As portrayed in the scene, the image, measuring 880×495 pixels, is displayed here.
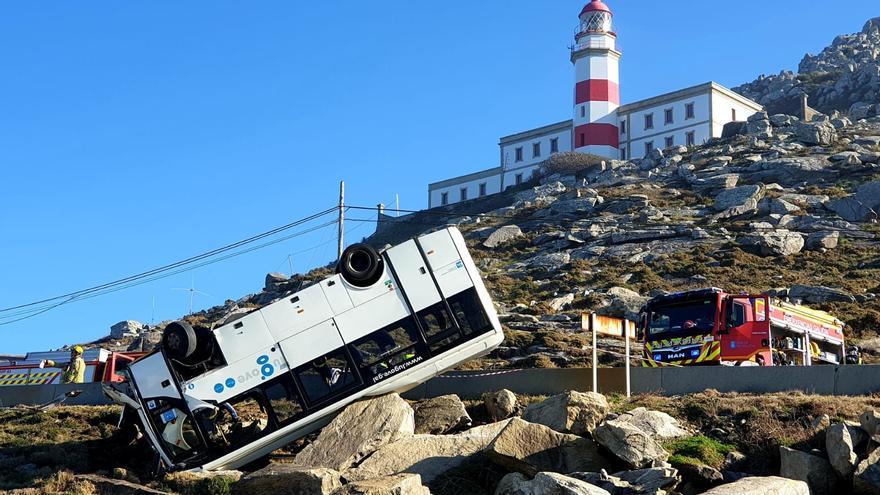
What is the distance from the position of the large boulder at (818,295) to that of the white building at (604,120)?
3967cm

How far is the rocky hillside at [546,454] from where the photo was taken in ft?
44.6

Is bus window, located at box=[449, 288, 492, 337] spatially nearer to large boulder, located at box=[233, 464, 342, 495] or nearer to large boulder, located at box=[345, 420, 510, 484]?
large boulder, located at box=[345, 420, 510, 484]

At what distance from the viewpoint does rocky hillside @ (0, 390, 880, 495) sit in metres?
13.6

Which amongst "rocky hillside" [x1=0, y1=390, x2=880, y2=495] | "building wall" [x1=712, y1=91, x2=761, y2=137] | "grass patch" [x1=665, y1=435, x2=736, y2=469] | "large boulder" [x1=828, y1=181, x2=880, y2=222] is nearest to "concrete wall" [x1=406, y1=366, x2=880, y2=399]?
"rocky hillside" [x1=0, y1=390, x2=880, y2=495]

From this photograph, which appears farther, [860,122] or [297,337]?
[860,122]

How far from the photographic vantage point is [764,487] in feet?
40.4

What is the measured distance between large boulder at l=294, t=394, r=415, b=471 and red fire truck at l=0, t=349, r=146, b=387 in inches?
511

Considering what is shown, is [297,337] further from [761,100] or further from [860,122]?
[761,100]

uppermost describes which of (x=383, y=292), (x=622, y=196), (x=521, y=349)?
(x=622, y=196)

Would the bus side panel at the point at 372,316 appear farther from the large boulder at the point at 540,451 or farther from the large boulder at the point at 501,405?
the large boulder at the point at 540,451

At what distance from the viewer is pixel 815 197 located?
57312mm

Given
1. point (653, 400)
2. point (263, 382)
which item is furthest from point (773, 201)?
point (263, 382)

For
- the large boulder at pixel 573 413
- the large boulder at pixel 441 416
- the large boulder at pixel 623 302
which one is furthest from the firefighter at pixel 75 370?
the large boulder at pixel 623 302

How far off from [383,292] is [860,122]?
7030 centimetres
